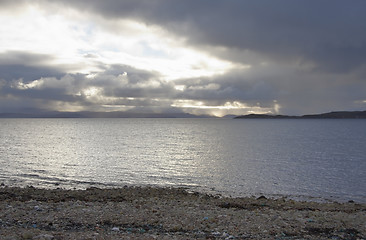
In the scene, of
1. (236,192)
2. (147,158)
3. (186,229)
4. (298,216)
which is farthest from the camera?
(147,158)

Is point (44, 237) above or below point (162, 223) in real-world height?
above

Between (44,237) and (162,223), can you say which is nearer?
(44,237)

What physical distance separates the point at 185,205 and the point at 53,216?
7.51 m

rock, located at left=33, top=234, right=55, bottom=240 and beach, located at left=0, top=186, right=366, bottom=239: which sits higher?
rock, located at left=33, top=234, right=55, bottom=240

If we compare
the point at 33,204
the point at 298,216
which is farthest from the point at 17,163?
the point at 298,216

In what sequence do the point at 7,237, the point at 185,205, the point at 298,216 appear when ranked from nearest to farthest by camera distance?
the point at 7,237 < the point at 298,216 < the point at 185,205

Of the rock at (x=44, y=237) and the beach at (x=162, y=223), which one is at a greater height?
the rock at (x=44, y=237)

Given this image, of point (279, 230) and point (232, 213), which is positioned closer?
point (279, 230)

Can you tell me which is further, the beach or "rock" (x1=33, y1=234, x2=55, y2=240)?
the beach

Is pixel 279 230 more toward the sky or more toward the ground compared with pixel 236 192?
more toward the sky

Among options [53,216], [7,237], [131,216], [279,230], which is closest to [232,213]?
[279,230]

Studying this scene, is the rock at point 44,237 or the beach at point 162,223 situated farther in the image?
the beach at point 162,223

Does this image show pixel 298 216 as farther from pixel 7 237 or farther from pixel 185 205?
pixel 7 237

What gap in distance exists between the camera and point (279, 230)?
42.8 ft
